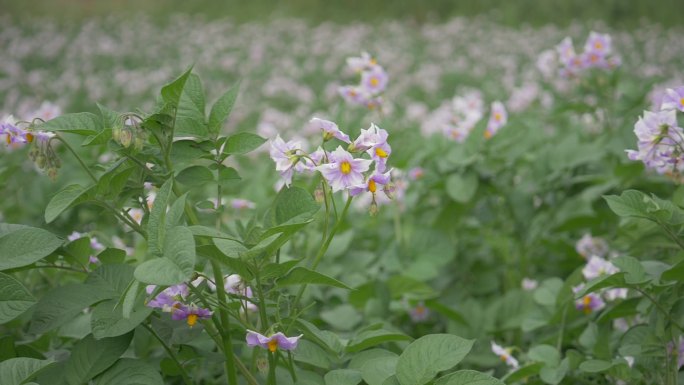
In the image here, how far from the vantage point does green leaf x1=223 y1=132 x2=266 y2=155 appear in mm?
1315

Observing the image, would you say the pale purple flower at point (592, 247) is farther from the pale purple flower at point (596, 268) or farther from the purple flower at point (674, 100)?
the purple flower at point (674, 100)

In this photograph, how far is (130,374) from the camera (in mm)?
1210

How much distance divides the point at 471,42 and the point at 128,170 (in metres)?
7.70

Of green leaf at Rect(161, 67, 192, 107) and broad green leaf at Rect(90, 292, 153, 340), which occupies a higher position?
green leaf at Rect(161, 67, 192, 107)

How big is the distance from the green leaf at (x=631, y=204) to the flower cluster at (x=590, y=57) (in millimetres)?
1163

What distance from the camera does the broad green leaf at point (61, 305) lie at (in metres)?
1.26

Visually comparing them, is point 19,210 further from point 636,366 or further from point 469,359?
point 636,366

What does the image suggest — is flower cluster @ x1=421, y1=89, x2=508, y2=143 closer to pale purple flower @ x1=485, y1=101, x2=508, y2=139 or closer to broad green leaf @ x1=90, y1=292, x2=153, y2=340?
pale purple flower @ x1=485, y1=101, x2=508, y2=139

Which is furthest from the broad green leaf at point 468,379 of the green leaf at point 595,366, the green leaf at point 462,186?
the green leaf at point 462,186

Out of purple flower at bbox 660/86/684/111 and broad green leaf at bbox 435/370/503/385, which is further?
purple flower at bbox 660/86/684/111

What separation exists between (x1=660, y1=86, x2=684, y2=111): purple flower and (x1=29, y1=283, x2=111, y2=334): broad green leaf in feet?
3.66

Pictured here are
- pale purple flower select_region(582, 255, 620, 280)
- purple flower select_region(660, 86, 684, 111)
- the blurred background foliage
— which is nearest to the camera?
purple flower select_region(660, 86, 684, 111)

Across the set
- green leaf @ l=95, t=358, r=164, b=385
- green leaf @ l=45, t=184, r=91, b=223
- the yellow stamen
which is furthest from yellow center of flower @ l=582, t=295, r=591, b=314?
green leaf @ l=45, t=184, r=91, b=223

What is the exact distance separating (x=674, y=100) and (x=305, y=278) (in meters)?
0.82
